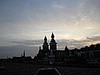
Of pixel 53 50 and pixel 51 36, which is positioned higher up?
pixel 51 36

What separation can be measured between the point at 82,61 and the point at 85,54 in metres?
30.9

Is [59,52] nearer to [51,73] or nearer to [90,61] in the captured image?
[90,61]

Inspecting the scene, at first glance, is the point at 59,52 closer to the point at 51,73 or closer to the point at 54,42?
the point at 54,42

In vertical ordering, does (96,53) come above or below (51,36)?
below

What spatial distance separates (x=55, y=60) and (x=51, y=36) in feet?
91.1

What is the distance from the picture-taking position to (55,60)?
589 ft

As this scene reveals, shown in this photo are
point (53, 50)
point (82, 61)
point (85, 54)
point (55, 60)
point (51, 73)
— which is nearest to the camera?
point (51, 73)

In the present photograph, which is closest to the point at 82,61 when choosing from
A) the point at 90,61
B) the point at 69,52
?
the point at 90,61

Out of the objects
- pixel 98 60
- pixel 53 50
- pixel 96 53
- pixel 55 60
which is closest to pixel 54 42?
pixel 53 50

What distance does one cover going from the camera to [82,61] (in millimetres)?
121875

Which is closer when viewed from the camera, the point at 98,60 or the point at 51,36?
the point at 98,60

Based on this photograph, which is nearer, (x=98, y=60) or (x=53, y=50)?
(x=98, y=60)

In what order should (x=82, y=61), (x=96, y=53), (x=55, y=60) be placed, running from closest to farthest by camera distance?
(x=82, y=61) → (x=96, y=53) → (x=55, y=60)

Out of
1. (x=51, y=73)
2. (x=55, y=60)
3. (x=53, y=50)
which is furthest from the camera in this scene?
(x=53, y=50)
